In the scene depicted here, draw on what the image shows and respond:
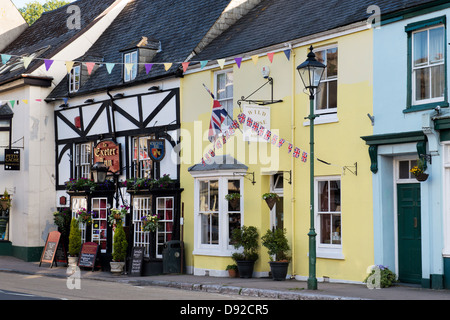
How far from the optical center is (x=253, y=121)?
1880cm

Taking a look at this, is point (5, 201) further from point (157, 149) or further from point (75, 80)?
point (157, 149)

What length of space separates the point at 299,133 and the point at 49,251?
11.0 m

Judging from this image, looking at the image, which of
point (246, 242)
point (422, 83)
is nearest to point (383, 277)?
point (422, 83)

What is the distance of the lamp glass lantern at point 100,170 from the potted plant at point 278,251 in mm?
7438

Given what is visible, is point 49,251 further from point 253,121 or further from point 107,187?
point 253,121

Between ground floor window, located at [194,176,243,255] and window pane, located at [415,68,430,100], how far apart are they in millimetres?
6109

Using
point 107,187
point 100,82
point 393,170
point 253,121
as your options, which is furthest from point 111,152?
point 393,170

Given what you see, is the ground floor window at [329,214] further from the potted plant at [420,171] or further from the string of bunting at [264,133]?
the potted plant at [420,171]

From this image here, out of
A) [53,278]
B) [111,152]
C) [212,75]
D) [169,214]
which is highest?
[212,75]

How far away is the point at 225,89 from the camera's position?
21.2 metres

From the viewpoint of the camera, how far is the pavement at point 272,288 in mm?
14453

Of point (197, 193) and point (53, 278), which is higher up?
point (197, 193)

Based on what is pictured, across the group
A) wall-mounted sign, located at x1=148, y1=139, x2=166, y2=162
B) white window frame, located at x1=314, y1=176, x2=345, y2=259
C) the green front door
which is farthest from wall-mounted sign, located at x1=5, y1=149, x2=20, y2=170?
the green front door
